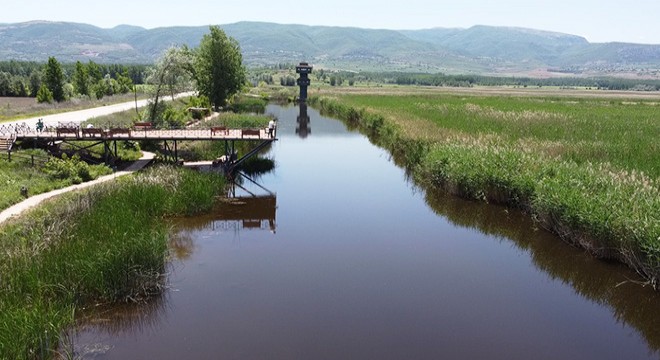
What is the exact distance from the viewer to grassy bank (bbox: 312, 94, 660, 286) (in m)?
20.0

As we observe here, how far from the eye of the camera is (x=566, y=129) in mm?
45438

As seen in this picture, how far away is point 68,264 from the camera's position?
1678 centimetres

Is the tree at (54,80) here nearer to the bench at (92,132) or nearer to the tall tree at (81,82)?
the tall tree at (81,82)

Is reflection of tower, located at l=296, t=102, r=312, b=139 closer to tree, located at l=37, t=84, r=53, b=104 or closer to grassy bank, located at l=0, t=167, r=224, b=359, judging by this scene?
tree, located at l=37, t=84, r=53, b=104

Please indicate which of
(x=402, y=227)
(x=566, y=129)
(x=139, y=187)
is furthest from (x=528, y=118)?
(x=139, y=187)

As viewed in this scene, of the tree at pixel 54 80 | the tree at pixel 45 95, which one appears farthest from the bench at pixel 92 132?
the tree at pixel 54 80

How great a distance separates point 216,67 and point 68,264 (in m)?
55.7

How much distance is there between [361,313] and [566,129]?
35715 millimetres

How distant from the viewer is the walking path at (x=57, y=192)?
75.9 feet

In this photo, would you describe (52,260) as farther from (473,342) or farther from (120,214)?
(473,342)

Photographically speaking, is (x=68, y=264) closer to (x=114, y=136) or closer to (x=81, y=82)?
(x=114, y=136)

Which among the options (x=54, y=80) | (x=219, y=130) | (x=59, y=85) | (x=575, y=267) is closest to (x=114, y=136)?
(x=219, y=130)

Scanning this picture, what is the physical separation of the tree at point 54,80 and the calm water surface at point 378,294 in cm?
5523

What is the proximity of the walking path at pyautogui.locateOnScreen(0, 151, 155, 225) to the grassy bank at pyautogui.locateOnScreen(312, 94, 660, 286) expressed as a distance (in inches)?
774
